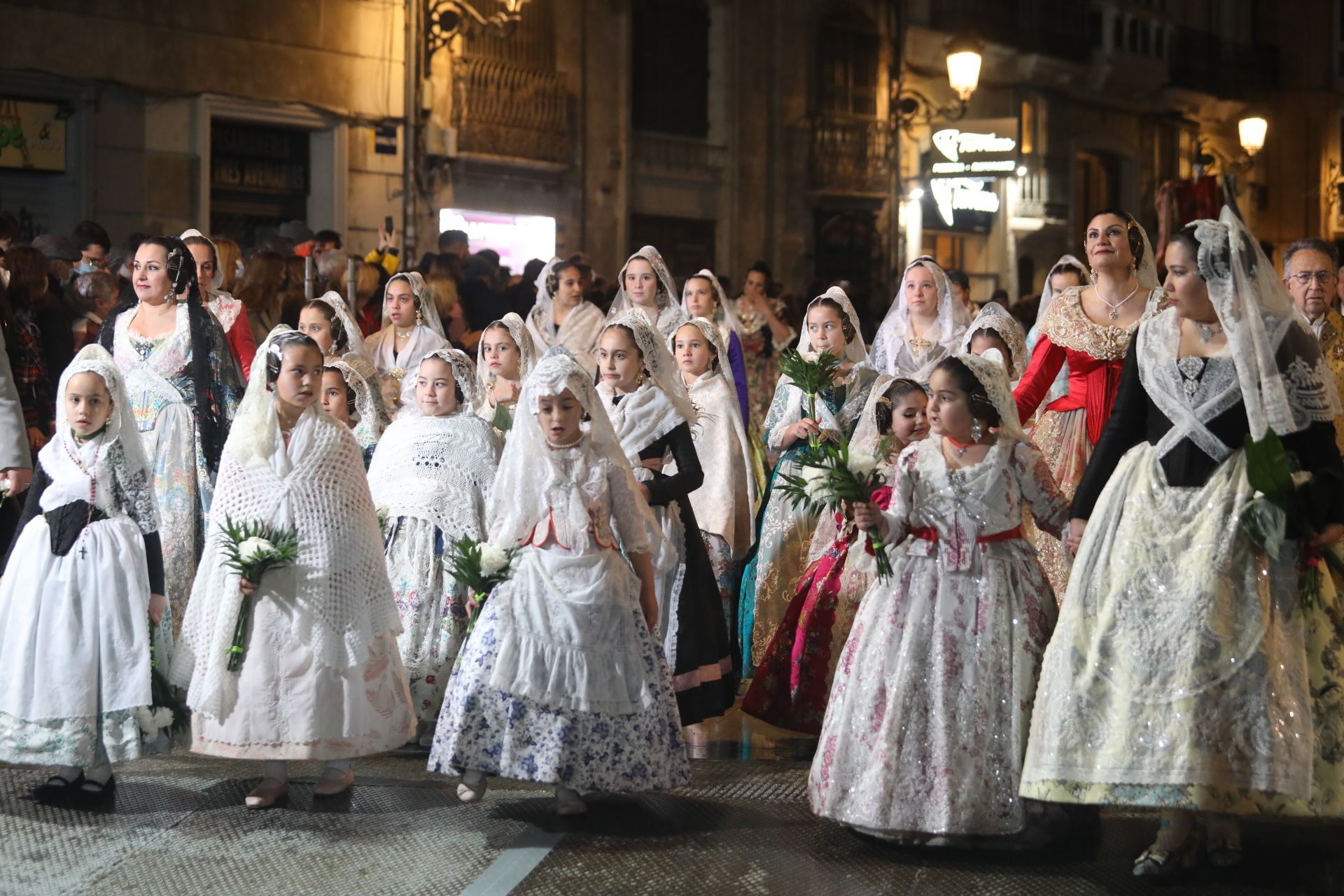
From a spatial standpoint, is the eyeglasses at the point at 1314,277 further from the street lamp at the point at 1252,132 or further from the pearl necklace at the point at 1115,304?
the street lamp at the point at 1252,132

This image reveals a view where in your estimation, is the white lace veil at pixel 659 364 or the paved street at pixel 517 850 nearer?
the paved street at pixel 517 850

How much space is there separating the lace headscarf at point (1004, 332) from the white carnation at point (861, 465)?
255 centimetres

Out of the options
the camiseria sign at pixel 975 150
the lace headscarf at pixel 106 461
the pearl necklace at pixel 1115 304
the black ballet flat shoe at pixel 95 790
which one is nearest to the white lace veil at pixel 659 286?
the pearl necklace at pixel 1115 304

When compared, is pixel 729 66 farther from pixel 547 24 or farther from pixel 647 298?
pixel 647 298

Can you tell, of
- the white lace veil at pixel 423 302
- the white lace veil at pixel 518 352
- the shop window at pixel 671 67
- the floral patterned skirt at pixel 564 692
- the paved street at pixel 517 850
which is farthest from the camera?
the shop window at pixel 671 67

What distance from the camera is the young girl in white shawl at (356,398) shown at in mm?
8250

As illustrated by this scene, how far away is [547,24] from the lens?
781 inches

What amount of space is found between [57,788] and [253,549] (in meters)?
1.26

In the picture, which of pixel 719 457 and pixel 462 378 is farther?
pixel 719 457

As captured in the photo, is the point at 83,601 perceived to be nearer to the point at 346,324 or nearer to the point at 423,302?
the point at 346,324

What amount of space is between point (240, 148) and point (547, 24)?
15.2 ft

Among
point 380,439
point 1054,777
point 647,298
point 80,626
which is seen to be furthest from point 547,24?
point 1054,777

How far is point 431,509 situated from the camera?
7859 mm

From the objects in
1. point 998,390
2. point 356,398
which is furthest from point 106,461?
point 998,390
